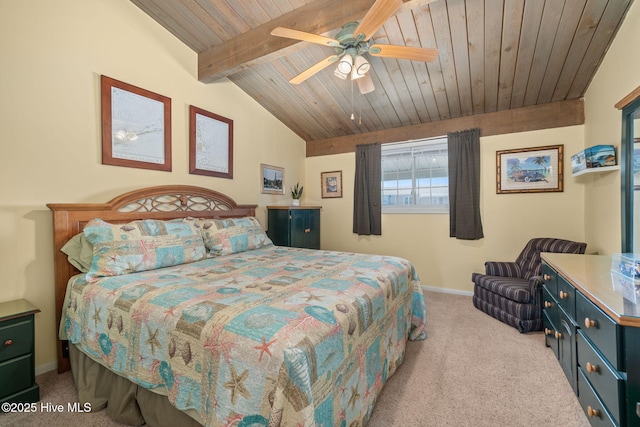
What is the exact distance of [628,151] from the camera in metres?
2.04

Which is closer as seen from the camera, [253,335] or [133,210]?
[253,335]

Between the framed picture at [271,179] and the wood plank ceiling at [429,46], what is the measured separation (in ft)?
3.31

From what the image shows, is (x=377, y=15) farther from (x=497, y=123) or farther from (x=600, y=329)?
(x=497, y=123)

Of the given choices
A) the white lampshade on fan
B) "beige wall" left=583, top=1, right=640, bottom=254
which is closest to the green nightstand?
the white lampshade on fan

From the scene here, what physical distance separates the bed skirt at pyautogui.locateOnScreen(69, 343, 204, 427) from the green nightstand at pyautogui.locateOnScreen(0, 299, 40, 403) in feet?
0.72

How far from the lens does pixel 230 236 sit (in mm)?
2771

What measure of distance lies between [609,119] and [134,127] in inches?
172

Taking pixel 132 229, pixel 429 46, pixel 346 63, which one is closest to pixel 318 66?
pixel 346 63

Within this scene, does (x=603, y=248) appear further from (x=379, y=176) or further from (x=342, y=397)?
(x=342, y=397)

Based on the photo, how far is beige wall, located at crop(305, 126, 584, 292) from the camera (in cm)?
319

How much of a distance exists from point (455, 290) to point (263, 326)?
137 inches

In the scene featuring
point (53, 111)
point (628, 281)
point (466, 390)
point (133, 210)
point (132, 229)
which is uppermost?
point (53, 111)

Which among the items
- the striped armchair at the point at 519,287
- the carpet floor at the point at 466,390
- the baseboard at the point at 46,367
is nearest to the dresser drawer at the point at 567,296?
the carpet floor at the point at 466,390

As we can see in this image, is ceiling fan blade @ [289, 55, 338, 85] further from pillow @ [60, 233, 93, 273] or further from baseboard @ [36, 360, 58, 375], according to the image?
baseboard @ [36, 360, 58, 375]
